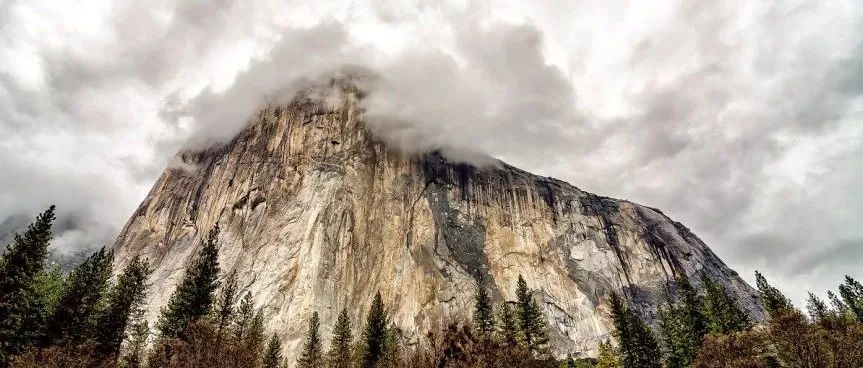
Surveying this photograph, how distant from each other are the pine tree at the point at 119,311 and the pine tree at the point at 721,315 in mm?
59797

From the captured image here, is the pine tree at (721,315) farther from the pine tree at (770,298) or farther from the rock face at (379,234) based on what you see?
the rock face at (379,234)

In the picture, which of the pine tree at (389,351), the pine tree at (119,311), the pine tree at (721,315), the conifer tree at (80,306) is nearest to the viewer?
the conifer tree at (80,306)

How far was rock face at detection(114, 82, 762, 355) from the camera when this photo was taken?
101375 mm

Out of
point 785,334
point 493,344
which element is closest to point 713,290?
point 785,334

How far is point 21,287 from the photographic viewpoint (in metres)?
33.2

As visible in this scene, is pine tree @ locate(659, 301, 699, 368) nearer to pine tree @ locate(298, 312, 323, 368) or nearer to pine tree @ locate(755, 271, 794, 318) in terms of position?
pine tree @ locate(755, 271, 794, 318)

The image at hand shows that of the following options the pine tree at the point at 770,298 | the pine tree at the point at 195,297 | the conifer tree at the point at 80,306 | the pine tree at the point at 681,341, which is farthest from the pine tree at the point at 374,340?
the pine tree at the point at 770,298

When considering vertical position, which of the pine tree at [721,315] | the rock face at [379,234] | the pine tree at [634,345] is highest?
the rock face at [379,234]

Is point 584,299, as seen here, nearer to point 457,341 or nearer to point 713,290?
point 713,290

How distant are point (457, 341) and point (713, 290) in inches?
2085

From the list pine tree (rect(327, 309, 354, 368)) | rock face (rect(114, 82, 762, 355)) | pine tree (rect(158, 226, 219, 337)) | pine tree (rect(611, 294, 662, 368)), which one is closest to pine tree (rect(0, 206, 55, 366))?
pine tree (rect(158, 226, 219, 337))

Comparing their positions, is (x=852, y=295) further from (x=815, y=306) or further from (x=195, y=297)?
(x=195, y=297)

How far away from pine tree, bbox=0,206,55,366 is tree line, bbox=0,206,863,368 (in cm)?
8

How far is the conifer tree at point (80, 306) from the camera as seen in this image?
134ft
